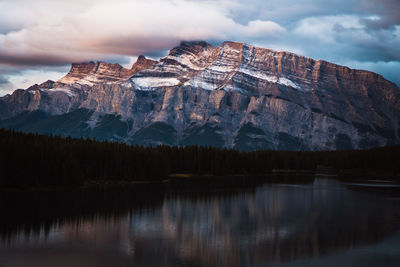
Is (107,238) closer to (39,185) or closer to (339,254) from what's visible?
(339,254)

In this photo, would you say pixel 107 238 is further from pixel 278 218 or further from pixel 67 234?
pixel 278 218

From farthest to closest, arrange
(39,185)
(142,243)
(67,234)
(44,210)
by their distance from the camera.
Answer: (39,185)
(44,210)
(67,234)
(142,243)

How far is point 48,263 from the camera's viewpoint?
50.2 metres

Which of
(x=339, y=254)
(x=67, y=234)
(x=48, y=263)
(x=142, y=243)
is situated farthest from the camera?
(x=67, y=234)

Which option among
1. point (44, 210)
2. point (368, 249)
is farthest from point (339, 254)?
point (44, 210)

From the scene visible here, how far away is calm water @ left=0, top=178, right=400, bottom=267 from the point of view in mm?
53812

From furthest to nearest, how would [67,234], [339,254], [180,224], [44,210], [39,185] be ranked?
[39,185] → [44,210] → [180,224] → [67,234] → [339,254]

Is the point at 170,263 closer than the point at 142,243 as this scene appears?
Yes

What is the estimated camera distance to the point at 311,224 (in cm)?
8088

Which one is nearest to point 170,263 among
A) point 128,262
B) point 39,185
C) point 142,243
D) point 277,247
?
point 128,262

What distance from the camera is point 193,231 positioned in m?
72.1

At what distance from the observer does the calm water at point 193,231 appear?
177 ft

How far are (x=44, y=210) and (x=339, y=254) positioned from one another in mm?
54862

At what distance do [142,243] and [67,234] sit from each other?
12311mm
